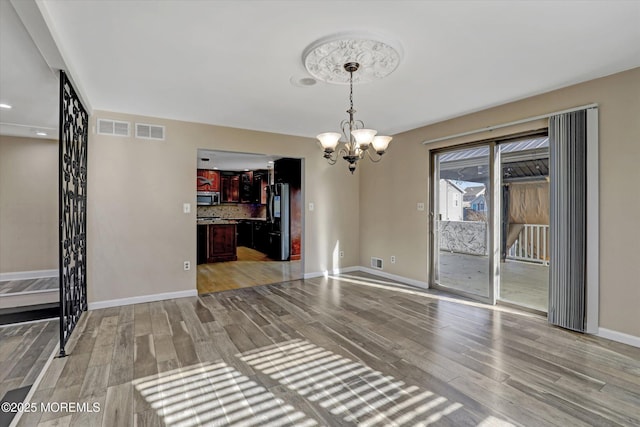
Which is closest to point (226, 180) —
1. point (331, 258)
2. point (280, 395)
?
point (331, 258)

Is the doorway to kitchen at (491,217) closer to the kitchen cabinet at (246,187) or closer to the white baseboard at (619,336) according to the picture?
the white baseboard at (619,336)

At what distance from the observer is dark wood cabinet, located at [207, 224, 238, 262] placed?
6891 millimetres

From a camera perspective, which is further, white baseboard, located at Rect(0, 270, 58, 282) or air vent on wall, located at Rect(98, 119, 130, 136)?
white baseboard, located at Rect(0, 270, 58, 282)

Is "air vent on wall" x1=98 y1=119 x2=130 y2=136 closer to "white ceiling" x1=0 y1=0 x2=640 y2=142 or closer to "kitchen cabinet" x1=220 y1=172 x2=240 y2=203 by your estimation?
"white ceiling" x1=0 y1=0 x2=640 y2=142

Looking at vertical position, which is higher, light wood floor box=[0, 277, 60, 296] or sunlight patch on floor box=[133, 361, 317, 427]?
light wood floor box=[0, 277, 60, 296]

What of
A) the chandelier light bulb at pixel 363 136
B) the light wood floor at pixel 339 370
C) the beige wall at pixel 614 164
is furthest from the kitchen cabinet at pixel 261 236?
the chandelier light bulb at pixel 363 136

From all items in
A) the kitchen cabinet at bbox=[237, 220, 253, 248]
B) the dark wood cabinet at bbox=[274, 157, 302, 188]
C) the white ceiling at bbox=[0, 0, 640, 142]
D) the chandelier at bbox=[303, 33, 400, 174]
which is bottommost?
the kitchen cabinet at bbox=[237, 220, 253, 248]

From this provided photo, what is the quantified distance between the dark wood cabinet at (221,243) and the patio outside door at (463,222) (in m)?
4.51

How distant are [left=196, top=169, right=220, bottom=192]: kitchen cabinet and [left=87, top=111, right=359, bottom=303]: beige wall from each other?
4948 millimetres

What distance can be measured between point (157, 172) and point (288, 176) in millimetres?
3431

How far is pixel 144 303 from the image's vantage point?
402 centimetres

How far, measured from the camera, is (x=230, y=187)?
9773 millimetres

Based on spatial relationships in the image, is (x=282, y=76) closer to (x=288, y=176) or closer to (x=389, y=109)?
(x=389, y=109)

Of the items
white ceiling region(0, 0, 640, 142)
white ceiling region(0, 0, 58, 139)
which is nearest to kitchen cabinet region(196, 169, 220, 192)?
white ceiling region(0, 0, 58, 139)
